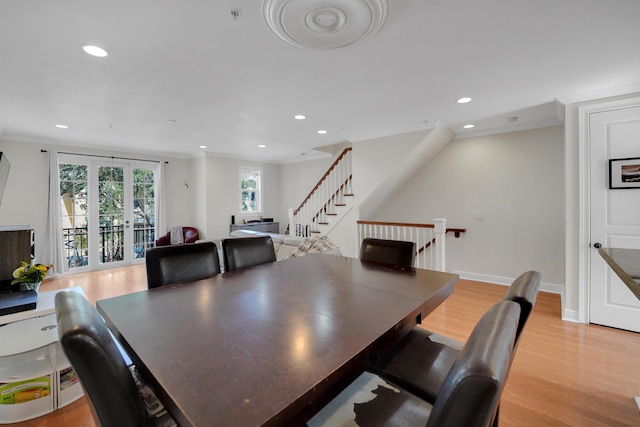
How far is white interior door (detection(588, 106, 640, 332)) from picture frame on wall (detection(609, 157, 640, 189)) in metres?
0.04

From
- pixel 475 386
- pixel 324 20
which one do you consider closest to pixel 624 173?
pixel 324 20

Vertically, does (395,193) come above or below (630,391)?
above

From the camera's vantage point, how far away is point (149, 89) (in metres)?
2.64

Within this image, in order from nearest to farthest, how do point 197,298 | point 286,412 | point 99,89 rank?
point 286,412, point 197,298, point 99,89

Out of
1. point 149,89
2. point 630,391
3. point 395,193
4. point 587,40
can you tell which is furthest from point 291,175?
point 630,391

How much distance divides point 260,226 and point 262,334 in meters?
5.96

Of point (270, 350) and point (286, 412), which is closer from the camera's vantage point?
point (286, 412)

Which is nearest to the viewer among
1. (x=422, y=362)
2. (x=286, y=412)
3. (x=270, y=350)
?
(x=286, y=412)

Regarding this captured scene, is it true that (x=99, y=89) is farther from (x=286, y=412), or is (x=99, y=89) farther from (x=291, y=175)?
(x=291, y=175)

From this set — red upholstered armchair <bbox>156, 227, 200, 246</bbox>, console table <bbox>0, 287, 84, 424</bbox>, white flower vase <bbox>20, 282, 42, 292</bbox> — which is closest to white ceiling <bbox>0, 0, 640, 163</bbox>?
white flower vase <bbox>20, 282, 42, 292</bbox>

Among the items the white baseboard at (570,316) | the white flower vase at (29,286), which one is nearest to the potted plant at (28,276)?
the white flower vase at (29,286)

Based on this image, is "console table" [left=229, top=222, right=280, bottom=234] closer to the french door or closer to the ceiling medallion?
the french door

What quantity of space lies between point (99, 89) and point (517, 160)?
5.22 m

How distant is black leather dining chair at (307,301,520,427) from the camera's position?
0.52m
